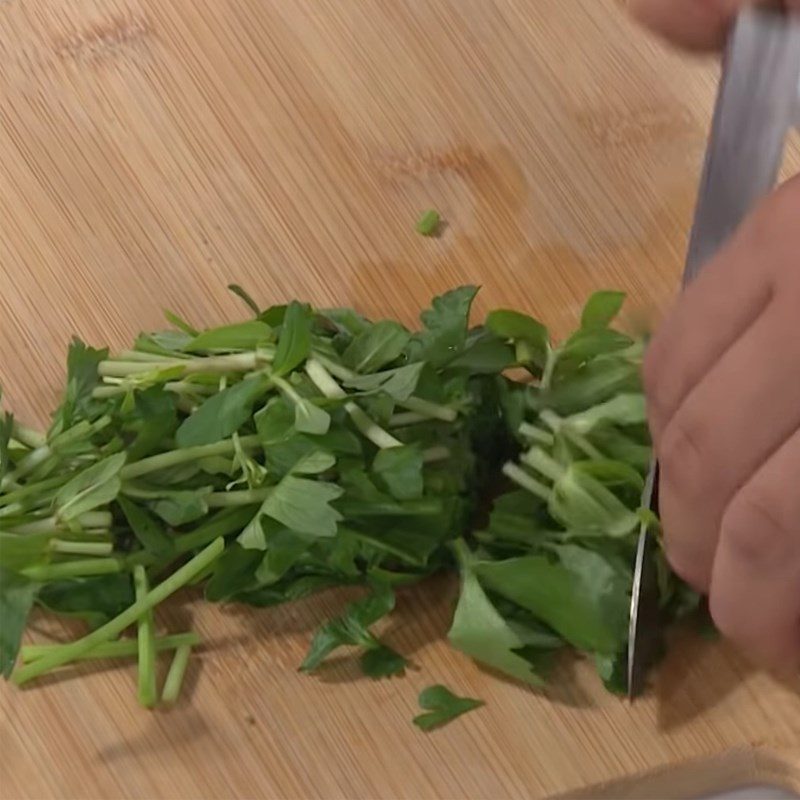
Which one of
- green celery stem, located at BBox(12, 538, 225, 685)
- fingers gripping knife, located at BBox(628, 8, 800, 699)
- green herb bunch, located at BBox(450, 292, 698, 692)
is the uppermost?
fingers gripping knife, located at BBox(628, 8, 800, 699)

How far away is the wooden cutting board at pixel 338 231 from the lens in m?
0.92

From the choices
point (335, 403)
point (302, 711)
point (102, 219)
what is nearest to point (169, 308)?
point (102, 219)

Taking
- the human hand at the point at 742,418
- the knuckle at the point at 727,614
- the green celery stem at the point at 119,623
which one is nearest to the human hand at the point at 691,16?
the human hand at the point at 742,418

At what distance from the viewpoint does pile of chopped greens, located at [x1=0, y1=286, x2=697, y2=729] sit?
90cm

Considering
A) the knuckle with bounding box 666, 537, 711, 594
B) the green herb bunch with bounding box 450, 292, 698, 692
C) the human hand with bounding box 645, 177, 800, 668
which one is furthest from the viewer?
the green herb bunch with bounding box 450, 292, 698, 692

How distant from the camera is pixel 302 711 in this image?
0.93 meters

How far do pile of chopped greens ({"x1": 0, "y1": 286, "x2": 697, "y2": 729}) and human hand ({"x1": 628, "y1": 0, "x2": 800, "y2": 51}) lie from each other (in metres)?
0.23

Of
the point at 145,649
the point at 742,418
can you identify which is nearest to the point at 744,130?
the point at 742,418

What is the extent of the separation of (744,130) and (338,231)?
0.37 m

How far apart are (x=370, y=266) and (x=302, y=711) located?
0.36 metres

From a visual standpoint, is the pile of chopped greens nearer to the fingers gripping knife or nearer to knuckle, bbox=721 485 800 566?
the fingers gripping knife

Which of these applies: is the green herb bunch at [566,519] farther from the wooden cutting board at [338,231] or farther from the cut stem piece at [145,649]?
the cut stem piece at [145,649]

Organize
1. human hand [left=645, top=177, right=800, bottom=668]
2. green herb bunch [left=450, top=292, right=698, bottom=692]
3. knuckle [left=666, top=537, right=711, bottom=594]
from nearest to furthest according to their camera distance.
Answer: human hand [left=645, top=177, right=800, bottom=668] < knuckle [left=666, top=537, right=711, bottom=594] < green herb bunch [left=450, top=292, right=698, bottom=692]

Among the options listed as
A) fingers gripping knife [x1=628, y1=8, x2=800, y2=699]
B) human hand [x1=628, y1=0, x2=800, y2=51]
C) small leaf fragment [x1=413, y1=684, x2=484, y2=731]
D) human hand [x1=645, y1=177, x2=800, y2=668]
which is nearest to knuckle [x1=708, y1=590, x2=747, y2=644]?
human hand [x1=645, y1=177, x2=800, y2=668]
